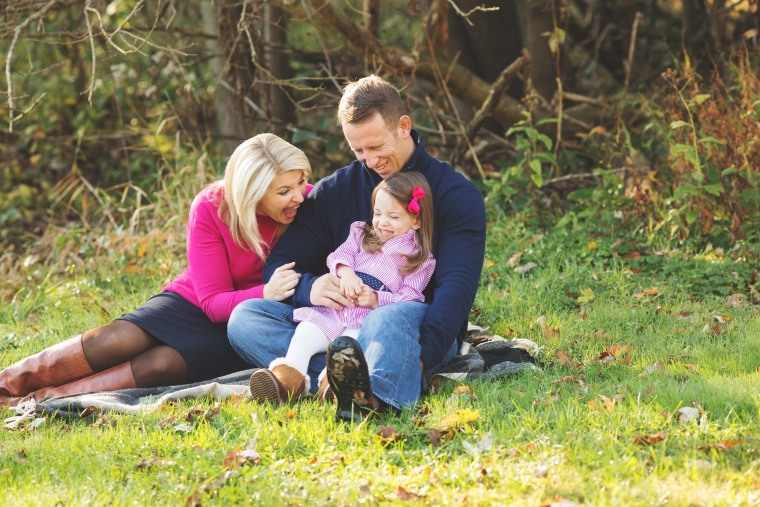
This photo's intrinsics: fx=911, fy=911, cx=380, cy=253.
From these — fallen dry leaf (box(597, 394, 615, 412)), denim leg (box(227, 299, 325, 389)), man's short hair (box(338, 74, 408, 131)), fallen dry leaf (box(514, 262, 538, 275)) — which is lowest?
fallen dry leaf (box(597, 394, 615, 412))

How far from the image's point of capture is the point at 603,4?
10.1 meters

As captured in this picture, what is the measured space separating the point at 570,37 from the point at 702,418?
738cm

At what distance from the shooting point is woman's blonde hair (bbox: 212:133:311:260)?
4.50 metres

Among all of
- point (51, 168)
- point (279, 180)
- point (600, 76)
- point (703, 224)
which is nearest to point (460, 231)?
point (279, 180)

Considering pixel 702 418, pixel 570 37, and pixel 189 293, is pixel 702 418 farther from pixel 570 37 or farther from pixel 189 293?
pixel 570 37

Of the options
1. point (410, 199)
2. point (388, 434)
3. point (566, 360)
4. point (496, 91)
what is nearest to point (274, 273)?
point (410, 199)

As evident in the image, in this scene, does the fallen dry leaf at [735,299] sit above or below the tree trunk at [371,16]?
below

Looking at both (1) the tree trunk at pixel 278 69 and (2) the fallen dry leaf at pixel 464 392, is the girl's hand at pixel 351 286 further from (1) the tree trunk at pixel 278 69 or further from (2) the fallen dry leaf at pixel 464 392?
(1) the tree trunk at pixel 278 69

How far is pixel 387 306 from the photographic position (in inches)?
161

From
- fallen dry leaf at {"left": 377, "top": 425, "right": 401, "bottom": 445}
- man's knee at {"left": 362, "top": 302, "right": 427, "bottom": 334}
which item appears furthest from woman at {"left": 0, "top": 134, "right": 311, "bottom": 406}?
fallen dry leaf at {"left": 377, "top": 425, "right": 401, "bottom": 445}

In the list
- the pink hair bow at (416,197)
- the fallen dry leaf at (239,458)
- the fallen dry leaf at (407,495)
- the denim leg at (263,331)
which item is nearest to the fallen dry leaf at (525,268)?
the pink hair bow at (416,197)

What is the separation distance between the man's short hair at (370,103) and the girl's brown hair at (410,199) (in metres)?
0.26

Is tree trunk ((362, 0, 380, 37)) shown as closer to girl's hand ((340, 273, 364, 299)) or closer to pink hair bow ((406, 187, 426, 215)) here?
pink hair bow ((406, 187, 426, 215))

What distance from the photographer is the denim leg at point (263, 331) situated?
4328 mm
